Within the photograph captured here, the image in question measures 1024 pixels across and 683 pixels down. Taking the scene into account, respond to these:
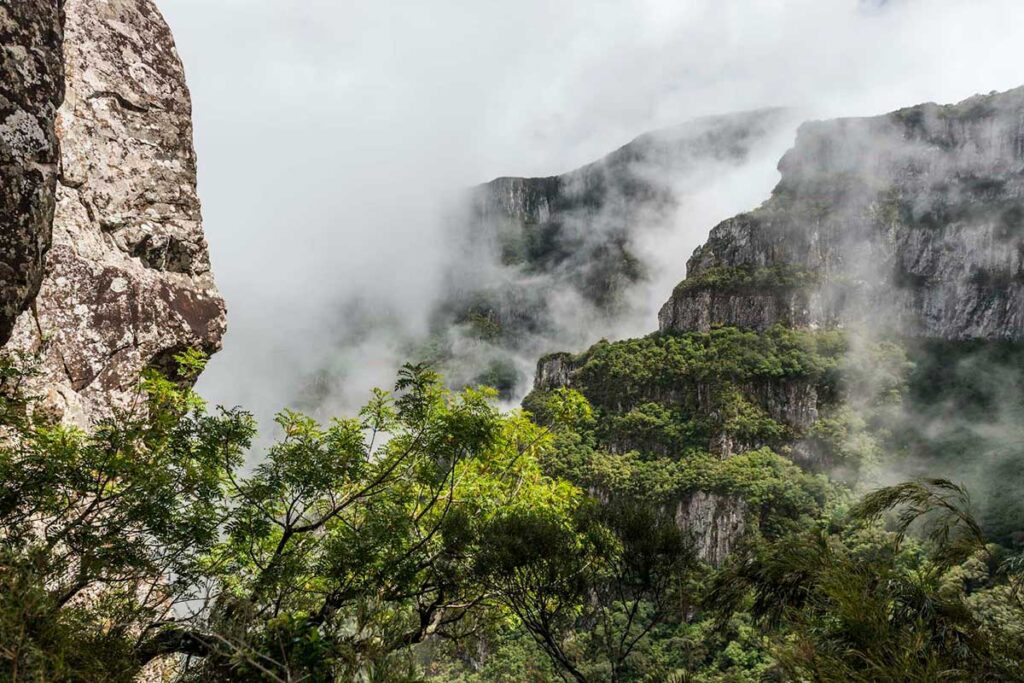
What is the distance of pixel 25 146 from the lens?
178 inches

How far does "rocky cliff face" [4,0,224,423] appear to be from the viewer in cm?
831

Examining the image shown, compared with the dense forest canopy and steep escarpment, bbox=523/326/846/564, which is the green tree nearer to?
the dense forest canopy

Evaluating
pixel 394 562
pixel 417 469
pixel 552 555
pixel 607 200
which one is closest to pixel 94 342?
pixel 417 469

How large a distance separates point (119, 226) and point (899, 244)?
381 feet

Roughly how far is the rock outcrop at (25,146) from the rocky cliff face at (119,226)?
10.9 feet

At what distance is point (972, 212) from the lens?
98.8 meters

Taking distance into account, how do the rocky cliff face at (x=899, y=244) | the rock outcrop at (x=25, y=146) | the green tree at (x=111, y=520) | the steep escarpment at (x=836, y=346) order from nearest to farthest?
the green tree at (x=111, y=520), the rock outcrop at (x=25, y=146), the steep escarpment at (x=836, y=346), the rocky cliff face at (x=899, y=244)

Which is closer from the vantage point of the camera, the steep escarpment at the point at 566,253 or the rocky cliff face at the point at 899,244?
the rocky cliff face at the point at 899,244

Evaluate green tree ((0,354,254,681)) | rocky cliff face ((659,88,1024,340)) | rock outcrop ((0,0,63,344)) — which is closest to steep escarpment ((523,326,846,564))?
rocky cliff face ((659,88,1024,340))

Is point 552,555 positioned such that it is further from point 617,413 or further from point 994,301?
point 994,301

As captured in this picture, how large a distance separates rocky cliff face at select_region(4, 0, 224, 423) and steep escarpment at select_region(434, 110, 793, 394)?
513 ft

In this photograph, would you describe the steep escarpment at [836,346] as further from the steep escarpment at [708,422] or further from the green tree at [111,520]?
the green tree at [111,520]

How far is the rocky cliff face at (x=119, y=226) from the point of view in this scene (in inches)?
327

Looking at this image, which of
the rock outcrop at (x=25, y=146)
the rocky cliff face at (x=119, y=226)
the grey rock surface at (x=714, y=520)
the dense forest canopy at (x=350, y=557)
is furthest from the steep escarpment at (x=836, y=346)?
the rock outcrop at (x=25, y=146)
